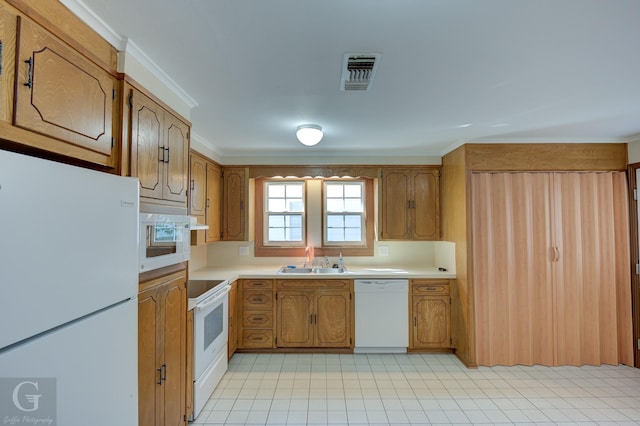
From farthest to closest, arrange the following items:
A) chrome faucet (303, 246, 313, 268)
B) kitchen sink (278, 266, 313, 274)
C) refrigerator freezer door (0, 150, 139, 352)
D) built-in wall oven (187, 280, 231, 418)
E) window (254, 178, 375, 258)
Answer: window (254, 178, 375, 258) < chrome faucet (303, 246, 313, 268) < kitchen sink (278, 266, 313, 274) < built-in wall oven (187, 280, 231, 418) < refrigerator freezer door (0, 150, 139, 352)

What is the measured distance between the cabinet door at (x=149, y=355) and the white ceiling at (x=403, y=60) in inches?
50.9

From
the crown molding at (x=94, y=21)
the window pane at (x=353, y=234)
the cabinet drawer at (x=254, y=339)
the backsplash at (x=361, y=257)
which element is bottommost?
the cabinet drawer at (x=254, y=339)

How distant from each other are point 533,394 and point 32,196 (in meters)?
3.54

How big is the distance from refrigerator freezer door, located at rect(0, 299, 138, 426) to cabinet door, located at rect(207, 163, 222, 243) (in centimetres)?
229

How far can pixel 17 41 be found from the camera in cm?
96

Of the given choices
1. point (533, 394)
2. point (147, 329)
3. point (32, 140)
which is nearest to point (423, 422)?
point (533, 394)

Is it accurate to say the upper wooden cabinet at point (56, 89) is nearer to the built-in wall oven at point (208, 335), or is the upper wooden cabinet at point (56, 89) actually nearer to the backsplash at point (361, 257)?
the built-in wall oven at point (208, 335)

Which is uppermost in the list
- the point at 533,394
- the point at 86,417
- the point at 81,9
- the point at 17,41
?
the point at 81,9

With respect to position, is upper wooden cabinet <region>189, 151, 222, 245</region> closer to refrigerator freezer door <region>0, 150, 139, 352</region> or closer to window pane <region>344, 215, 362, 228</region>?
window pane <region>344, 215, 362, 228</region>

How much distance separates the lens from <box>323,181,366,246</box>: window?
13.5ft

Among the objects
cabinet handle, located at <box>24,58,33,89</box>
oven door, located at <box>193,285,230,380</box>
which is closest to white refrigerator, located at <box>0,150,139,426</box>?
cabinet handle, located at <box>24,58,33,89</box>

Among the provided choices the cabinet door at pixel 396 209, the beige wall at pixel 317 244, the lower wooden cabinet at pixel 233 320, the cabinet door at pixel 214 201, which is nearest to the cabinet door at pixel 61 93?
the cabinet door at pixel 214 201

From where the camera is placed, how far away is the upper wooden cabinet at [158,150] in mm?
1515

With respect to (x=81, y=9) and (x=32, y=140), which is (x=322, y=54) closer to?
(x=81, y=9)
